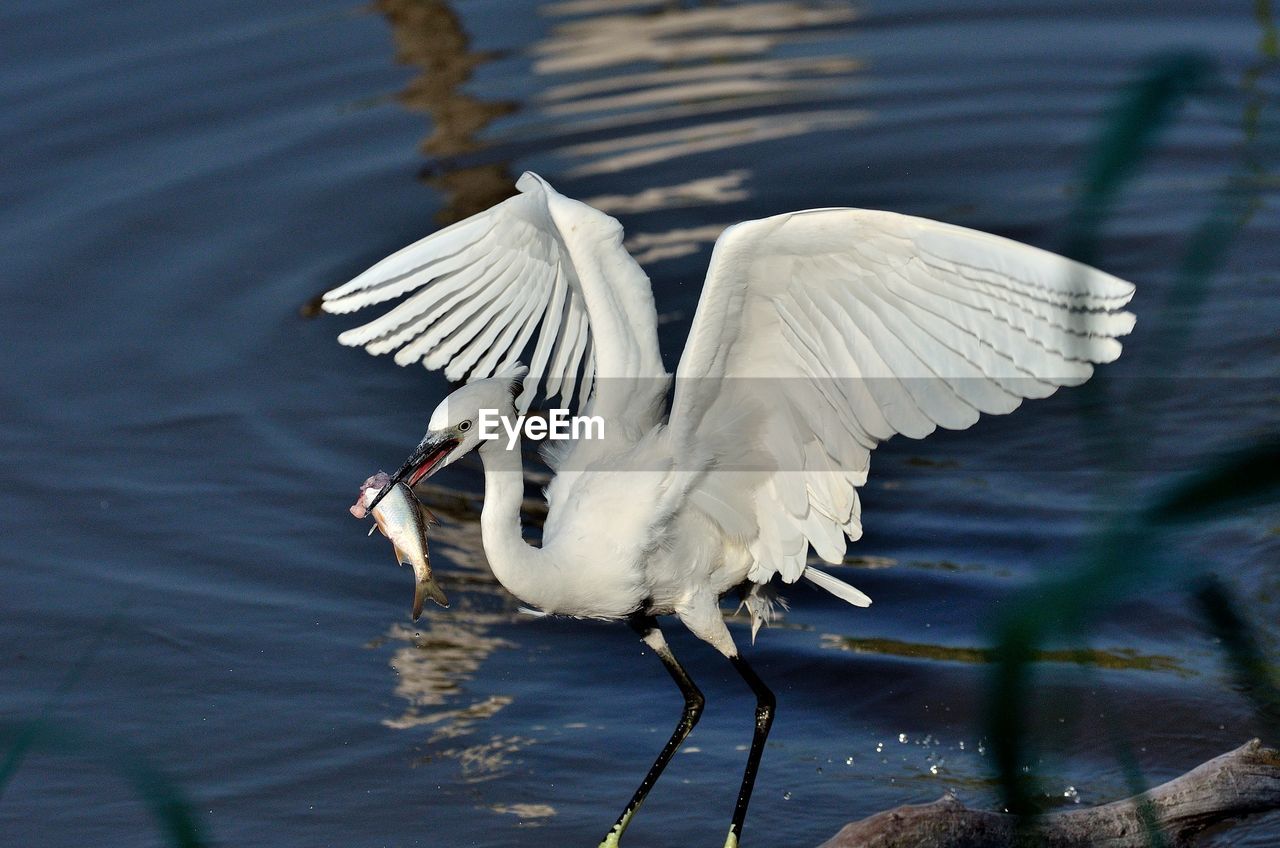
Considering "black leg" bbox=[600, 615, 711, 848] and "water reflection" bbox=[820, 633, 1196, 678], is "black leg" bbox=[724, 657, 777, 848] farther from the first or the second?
"water reflection" bbox=[820, 633, 1196, 678]

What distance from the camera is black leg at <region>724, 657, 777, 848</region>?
15.5 ft

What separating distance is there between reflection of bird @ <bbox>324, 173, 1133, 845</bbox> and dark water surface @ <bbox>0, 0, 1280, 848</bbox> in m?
0.64

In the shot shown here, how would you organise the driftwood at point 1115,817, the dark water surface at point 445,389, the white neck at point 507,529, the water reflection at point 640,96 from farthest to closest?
the water reflection at point 640,96 < the dark water surface at point 445,389 < the white neck at point 507,529 < the driftwood at point 1115,817

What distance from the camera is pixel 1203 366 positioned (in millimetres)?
7828

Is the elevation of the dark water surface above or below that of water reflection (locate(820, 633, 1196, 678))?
above

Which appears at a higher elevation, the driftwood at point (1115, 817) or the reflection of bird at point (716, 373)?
the reflection of bird at point (716, 373)

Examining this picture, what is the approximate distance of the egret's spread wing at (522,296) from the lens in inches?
185

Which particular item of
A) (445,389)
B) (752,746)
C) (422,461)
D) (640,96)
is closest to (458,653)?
(752,746)

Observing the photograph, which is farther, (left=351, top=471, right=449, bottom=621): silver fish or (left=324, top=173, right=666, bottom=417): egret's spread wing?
(left=324, top=173, right=666, bottom=417): egret's spread wing

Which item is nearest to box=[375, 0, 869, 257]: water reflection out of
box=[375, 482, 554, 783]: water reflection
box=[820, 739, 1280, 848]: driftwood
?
box=[375, 482, 554, 783]: water reflection

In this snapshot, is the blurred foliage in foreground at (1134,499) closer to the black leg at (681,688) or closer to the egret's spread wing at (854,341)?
the egret's spread wing at (854,341)

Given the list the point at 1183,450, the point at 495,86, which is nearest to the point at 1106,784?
the point at 1183,450

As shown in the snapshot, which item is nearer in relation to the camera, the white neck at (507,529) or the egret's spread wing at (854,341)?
the egret's spread wing at (854,341)

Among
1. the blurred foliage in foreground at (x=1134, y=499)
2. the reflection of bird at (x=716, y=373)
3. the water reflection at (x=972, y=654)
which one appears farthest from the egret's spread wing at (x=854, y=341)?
the blurred foliage in foreground at (x=1134, y=499)
